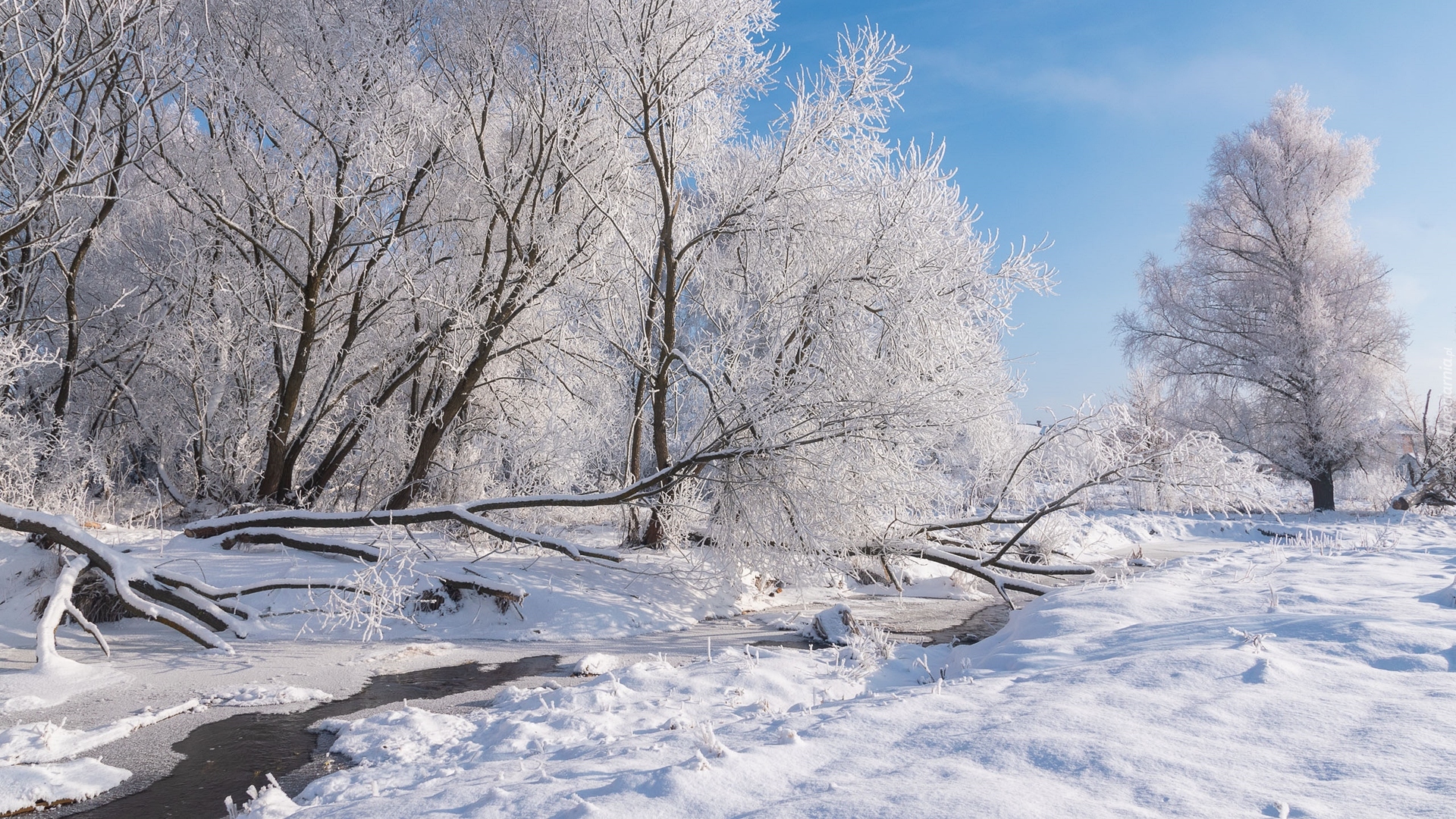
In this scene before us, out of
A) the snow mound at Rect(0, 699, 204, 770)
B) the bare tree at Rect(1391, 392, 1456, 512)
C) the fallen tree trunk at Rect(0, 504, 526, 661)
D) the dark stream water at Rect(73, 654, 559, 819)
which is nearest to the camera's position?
the dark stream water at Rect(73, 654, 559, 819)

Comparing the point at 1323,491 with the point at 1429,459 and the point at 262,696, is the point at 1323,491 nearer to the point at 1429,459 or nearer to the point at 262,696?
the point at 1429,459

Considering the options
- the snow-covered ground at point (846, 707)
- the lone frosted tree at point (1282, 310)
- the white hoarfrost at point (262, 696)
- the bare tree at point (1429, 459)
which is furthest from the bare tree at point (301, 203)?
the bare tree at point (1429, 459)

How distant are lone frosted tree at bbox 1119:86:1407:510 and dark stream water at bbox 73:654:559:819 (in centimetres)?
1940

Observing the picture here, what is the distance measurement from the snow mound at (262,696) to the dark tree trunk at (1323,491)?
2091 cm

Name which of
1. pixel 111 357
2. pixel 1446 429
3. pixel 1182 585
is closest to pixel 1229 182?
pixel 1446 429

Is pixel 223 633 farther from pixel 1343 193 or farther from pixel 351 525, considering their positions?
pixel 1343 193

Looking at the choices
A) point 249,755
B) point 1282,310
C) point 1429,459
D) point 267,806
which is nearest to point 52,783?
point 249,755

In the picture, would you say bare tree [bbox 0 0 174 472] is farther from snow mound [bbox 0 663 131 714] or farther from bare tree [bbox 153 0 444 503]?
snow mound [bbox 0 663 131 714]

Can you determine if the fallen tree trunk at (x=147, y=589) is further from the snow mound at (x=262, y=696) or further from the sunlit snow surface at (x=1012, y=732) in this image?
the sunlit snow surface at (x=1012, y=732)

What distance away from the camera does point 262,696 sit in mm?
4949

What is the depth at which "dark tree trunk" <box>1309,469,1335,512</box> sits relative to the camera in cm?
1822

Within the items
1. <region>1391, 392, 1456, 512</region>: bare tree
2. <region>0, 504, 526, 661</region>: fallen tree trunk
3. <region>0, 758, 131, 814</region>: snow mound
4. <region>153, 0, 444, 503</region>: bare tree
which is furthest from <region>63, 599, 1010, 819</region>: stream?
<region>1391, 392, 1456, 512</region>: bare tree

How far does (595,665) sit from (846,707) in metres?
2.80

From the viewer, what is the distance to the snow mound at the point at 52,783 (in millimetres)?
3445
